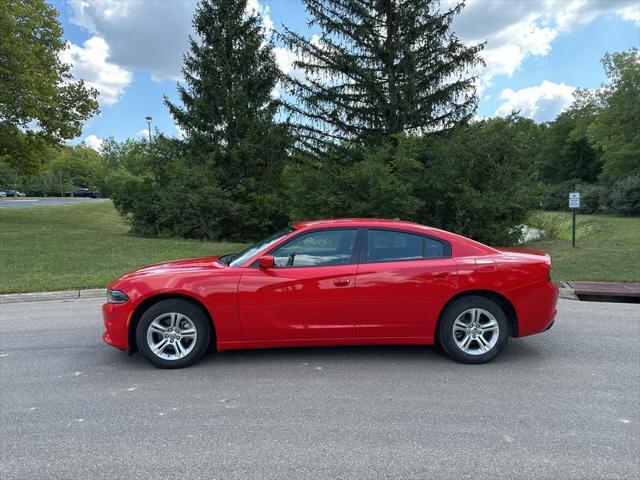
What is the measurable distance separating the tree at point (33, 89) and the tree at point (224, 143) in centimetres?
555

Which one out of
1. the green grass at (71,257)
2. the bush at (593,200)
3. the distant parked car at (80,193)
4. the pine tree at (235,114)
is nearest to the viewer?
the green grass at (71,257)

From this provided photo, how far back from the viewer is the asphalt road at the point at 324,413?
2871mm

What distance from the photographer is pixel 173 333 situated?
14.7 feet

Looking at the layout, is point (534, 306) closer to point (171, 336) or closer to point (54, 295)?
A: point (171, 336)

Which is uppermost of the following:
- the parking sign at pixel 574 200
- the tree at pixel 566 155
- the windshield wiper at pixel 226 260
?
the tree at pixel 566 155

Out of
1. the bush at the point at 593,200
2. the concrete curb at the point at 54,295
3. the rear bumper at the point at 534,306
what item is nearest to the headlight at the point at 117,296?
the rear bumper at the point at 534,306

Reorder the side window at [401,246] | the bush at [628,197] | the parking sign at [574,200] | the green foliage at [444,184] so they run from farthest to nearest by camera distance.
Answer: the bush at [628,197] < the green foliage at [444,184] < the parking sign at [574,200] < the side window at [401,246]

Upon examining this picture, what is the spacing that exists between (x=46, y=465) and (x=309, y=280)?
8.10 ft

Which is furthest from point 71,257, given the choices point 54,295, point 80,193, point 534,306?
point 80,193

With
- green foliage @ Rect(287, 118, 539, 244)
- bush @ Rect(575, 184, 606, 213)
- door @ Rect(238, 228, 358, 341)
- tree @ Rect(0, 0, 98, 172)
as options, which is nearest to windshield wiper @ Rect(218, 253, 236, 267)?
door @ Rect(238, 228, 358, 341)

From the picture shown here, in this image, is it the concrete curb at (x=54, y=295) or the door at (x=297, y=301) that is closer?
the door at (x=297, y=301)

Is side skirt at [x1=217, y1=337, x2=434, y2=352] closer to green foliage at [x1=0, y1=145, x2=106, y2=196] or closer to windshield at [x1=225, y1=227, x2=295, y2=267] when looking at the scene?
windshield at [x1=225, y1=227, x2=295, y2=267]

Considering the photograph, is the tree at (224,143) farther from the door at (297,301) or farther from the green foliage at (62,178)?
the green foliage at (62,178)

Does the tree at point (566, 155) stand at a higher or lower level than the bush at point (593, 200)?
higher
